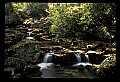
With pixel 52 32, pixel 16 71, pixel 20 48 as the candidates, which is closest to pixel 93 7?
pixel 52 32

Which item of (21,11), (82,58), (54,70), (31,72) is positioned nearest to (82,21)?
(82,58)

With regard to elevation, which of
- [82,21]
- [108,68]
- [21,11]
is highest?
[21,11]

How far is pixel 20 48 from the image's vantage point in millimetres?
8367

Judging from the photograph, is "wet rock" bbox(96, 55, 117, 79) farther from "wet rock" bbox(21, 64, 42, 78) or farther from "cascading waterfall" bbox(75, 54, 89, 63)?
"wet rock" bbox(21, 64, 42, 78)

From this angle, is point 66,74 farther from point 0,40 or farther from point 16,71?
point 0,40

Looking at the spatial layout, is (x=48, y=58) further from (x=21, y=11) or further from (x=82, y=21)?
(x=21, y=11)

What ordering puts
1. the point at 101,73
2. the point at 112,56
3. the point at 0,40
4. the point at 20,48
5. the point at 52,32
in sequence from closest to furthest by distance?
1. the point at 0,40
2. the point at 101,73
3. the point at 112,56
4. the point at 20,48
5. the point at 52,32

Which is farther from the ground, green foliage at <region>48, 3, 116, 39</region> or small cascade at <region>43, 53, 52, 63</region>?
green foliage at <region>48, 3, 116, 39</region>

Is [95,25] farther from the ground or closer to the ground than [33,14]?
closer to the ground

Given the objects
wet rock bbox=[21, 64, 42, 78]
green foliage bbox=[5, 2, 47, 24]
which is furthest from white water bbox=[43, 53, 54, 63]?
green foliage bbox=[5, 2, 47, 24]

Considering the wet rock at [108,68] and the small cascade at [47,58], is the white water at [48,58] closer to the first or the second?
the small cascade at [47,58]

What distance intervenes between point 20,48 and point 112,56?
3585mm

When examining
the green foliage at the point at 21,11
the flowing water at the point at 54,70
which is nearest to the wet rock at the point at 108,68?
the flowing water at the point at 54,70

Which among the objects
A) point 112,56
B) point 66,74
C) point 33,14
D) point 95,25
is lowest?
point 66,74
